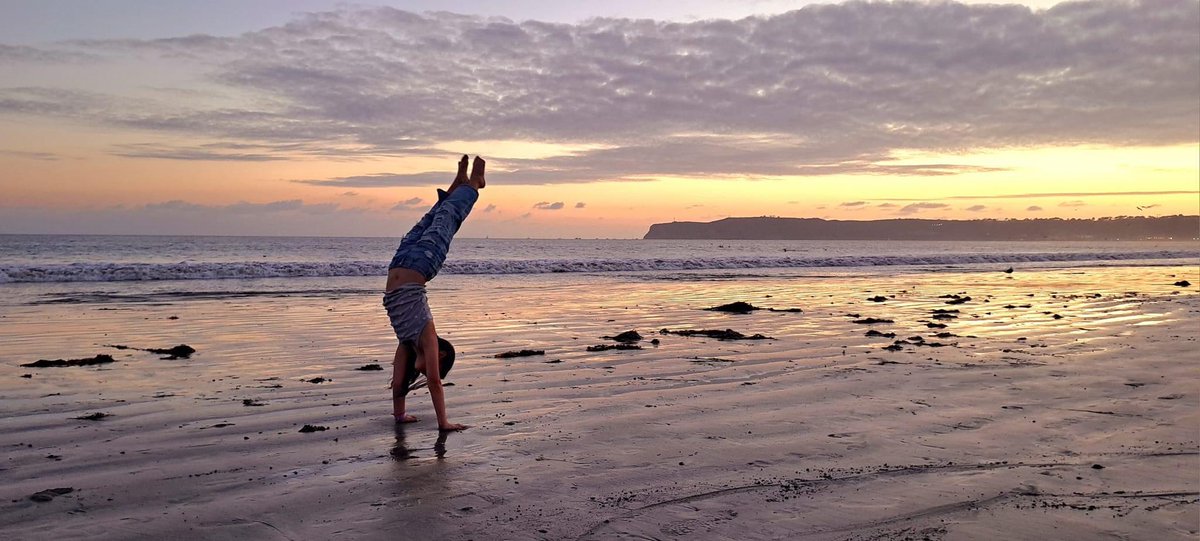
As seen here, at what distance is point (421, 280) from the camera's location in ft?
20.0

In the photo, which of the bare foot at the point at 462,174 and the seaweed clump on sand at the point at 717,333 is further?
the seaweed clump on sand at the point at 717,333

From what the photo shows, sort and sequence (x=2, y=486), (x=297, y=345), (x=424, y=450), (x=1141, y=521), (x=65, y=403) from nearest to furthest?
(x=1141, y=521), (x=2, y=486), (x=424, y=450), (x=65, y=403), (x=297, y=345)

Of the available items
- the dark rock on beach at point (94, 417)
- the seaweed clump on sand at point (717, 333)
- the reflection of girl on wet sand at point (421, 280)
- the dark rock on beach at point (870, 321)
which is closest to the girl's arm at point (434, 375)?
the reflection of girl on wet sand at point (421, 280)

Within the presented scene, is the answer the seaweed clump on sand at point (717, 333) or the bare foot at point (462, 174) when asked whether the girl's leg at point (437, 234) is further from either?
the seaweed clump on sand at point (717, 333)

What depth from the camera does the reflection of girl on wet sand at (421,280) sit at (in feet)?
19.8

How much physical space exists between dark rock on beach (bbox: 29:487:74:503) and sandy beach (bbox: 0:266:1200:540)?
Result: 0.16 feet

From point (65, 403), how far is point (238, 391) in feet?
4.28

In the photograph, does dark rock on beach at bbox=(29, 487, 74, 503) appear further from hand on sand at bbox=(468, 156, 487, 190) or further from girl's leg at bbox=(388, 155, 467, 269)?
hand on sand at bbox=(468, 156, 487, 190)

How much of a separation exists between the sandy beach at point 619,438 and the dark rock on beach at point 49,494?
50 millimetres

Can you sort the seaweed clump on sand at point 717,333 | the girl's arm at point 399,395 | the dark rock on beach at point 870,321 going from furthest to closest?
the dark rock on beach at point 870,321, the seaweed clump on sand at point 717,333, the girl's arm at point 399,395

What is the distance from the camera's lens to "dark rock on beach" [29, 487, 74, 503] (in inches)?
162

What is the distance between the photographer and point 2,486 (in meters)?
4.33

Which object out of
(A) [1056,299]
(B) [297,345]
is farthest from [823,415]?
(A) [1056,299]

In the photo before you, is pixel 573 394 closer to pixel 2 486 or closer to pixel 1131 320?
pixel 2 486
